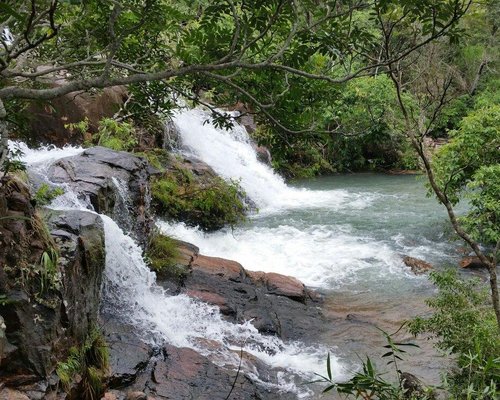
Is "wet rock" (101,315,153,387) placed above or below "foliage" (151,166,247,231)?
below

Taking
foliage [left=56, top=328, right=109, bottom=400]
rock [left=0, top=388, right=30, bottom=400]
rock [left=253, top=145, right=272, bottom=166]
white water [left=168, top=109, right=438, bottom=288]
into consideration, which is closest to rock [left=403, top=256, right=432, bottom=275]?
white water [left=168, top=109, right=438, bottom=288]

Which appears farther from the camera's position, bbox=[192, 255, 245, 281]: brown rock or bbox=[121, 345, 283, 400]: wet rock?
bbox=[192, 255, 245, 281]: brown rock

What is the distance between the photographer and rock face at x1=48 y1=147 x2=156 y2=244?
7.37 metres

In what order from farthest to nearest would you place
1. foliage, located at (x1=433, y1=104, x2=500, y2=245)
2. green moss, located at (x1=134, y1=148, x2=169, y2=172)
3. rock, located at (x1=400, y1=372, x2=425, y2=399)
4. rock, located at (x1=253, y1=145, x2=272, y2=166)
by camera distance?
rock, located at (x1=253, y1=145, x2=272, y2=166), green moss, located at (x1=134, y1=148, x2=169, y2=172), foliage, located at (x1=433, y1=104, x2=500, y2=245), rock, located at (x1=400, y1=372, x2=425, y2=399)

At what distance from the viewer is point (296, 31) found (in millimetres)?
3090

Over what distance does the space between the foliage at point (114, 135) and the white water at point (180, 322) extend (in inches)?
128

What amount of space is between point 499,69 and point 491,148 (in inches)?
634

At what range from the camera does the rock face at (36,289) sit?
14.0 ft

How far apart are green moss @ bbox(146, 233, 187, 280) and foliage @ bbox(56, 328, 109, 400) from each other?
94.4 inches

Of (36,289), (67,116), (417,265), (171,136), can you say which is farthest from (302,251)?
(36,289)

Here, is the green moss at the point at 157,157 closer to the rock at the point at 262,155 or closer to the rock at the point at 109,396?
the rock at the point at 262,155

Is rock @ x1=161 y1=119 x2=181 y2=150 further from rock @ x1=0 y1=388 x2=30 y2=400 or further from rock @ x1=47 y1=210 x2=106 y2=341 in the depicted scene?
rock @ x1=0 y1=388 x2=30 y2=400

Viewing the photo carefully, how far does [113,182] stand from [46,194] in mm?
1486

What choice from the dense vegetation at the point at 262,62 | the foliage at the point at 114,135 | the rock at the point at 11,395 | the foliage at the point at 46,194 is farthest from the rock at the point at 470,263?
the rock at the point at 11,395
